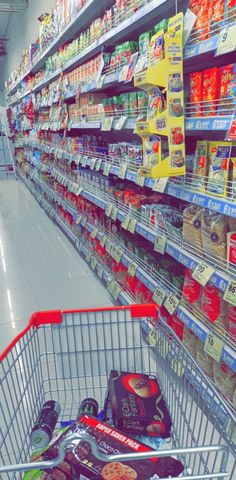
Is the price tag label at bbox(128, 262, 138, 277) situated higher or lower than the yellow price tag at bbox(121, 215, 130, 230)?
lower

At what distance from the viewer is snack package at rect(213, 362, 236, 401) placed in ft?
5.46

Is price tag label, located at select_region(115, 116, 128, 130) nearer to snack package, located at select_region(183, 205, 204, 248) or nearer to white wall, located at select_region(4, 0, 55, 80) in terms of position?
snack package, located at select_region(183, 205, 204, 248)

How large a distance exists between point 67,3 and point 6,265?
2.71 meters

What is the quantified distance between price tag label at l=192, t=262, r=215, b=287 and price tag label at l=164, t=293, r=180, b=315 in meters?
0.34

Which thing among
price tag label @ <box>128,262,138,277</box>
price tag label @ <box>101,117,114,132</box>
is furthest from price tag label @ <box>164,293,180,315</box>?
price tag label @ <box>101,117,114,132</box>

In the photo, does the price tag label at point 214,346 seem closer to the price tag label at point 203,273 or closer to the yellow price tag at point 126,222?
the price tag label at point 203,273

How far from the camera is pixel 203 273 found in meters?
1.58

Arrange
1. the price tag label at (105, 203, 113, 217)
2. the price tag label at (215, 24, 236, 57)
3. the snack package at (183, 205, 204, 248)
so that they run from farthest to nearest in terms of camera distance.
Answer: the price tag label at (105, 203, 113, 217)
the snack package at (183, 205, 204, 248)
the price tag label at (215, 24, 236, 57)

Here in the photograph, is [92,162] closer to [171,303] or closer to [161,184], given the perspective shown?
[161,184]

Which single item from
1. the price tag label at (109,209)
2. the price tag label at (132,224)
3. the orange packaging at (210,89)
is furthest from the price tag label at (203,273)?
the price tag label at (109,209)

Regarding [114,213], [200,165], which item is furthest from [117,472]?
[114,213]

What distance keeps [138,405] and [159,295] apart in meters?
1.02

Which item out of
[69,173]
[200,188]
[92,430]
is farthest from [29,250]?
[92,430]

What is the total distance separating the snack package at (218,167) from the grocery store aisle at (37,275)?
67.4 inches
